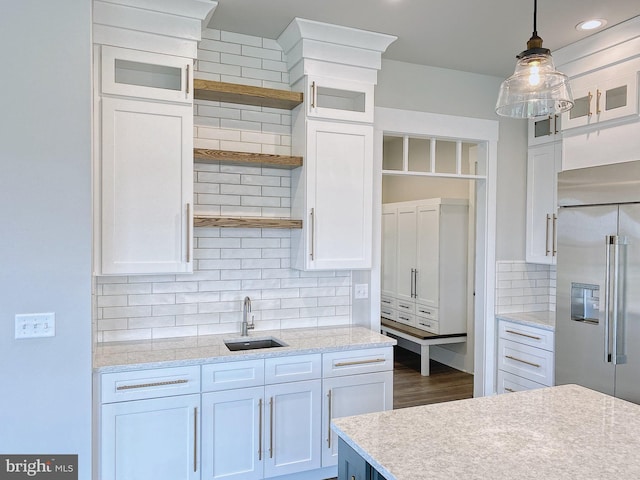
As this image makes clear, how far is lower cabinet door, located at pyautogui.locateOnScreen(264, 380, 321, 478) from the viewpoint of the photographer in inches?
108

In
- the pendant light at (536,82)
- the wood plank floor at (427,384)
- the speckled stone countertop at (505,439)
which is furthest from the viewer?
the wood plank floor at (427,384)

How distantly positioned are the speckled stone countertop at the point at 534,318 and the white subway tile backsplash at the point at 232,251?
1552mm

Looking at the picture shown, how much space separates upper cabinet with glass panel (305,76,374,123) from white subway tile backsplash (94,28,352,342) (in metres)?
0.29

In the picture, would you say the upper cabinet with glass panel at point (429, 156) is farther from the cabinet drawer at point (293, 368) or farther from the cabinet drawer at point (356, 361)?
the cabinet drawer at point (293, 368)

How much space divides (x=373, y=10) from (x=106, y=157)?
1.75 meters

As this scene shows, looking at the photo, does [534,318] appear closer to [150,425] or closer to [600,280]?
[600,280]

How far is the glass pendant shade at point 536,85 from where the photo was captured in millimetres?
1731

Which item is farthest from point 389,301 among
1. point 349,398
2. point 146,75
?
point 146,75

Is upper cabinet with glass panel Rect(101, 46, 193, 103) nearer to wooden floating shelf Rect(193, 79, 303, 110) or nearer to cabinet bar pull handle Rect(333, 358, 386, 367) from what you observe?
wooden floating shelf Rect(193, 79, 303, 110)

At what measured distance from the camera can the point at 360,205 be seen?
3211 mm

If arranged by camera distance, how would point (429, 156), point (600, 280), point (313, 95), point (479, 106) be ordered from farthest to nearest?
point (429, 156) → point (479, 106) → point (313, 95) → point (600, 280)

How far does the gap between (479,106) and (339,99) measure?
52.8 inches

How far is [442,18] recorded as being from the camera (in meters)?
2.93

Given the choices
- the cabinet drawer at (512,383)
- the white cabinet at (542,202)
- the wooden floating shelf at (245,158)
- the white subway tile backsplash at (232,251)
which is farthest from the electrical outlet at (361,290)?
the white cabinet at (542,202)
